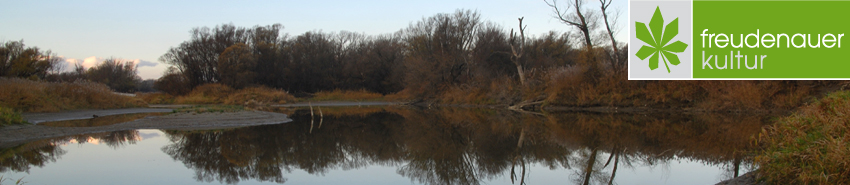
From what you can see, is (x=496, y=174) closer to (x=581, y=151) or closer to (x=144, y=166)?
(x=581, y=151)

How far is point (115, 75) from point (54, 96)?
59.3 m

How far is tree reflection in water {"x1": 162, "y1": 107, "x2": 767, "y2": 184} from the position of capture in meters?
7.49

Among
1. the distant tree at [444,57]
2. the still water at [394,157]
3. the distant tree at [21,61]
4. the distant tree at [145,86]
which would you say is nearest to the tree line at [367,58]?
the distant tree at [444,57]

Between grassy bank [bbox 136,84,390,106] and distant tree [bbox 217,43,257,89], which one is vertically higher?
distant tree [bbox 217,43,257,89]

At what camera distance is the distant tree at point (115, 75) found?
215 ft

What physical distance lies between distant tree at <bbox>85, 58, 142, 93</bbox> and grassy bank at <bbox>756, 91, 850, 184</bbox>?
2761 inches

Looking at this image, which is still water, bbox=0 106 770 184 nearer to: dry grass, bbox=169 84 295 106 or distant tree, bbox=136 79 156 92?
dry grass, bbox=169 84 295 106

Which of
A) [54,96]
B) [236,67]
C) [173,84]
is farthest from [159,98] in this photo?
[54,96]

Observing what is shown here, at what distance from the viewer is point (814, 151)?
485 centimetres

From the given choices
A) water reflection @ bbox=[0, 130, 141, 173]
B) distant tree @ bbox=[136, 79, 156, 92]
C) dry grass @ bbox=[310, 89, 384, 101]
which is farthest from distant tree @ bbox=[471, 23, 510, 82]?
distant tree @ bbox=[136, 79, 156, 92]

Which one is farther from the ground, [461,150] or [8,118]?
[8,118]

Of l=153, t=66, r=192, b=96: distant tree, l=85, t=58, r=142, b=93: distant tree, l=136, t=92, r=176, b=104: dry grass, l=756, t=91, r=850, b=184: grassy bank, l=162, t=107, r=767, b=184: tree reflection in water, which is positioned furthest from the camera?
A: l=85, t=58, r=142, b=93: distant tree

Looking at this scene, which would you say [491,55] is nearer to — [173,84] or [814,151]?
[173,84]

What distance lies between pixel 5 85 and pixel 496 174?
62.2ft
